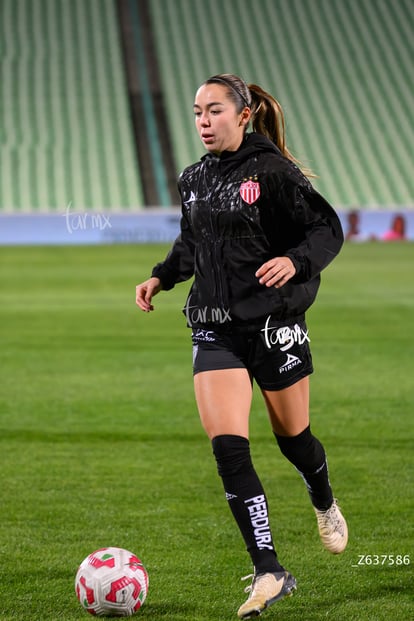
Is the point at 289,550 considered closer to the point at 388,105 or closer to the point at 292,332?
the point at 292,332

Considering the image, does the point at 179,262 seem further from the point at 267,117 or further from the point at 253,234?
the point at 267,117

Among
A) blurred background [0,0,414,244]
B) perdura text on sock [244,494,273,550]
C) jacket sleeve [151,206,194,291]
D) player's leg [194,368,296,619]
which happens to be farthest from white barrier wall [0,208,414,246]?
perdura text on sock [244,494,273,550]

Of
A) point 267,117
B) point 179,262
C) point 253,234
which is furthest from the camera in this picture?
point 179,262

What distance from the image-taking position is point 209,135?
418cm

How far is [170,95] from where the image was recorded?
3397 cm

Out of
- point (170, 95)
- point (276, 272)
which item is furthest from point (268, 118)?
point (170, 95)

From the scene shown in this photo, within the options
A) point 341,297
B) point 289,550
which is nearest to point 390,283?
point 341,297

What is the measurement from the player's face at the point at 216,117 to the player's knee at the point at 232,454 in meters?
1.09

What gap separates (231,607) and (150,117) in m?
30.2

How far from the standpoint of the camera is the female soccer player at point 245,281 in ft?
13.4

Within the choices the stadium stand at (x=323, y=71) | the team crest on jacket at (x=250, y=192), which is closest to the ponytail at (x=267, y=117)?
the team crest on jacket at (x=250, y=192)

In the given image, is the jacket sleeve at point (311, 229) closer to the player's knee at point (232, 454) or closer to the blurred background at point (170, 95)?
the player's knee at point (232, 454)

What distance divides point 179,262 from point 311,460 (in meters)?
0.97

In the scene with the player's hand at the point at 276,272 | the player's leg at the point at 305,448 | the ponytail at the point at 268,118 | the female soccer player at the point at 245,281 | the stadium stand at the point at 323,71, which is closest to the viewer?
the player's hand at the point at 276,272
